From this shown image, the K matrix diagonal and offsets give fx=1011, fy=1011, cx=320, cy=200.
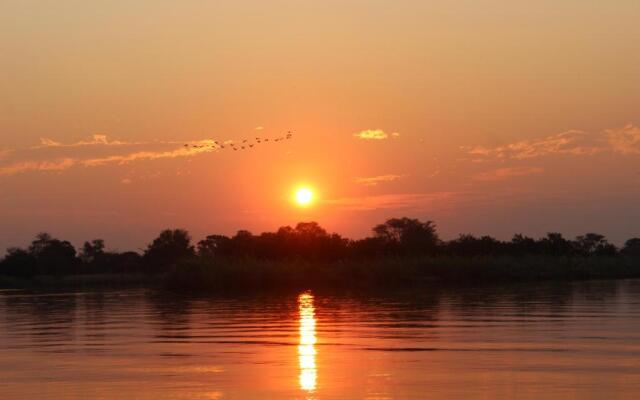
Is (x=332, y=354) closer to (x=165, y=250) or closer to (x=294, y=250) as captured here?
(x=294, y=250)

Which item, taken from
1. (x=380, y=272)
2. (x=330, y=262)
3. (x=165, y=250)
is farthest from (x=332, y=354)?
(x=165, y=250)

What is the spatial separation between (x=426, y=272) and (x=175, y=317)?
39.6 m

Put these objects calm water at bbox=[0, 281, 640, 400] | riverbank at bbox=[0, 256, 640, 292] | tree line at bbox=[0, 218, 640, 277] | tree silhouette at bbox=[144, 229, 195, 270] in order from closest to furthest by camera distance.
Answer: calm water at bbox=[0, 281, 640, 400] < riverbank at bbox=[0, 256, 640, 292] < tree line at bbox=[0, 218, 640, 277] < tree silhouette at bbox=[144, 229, 195, 270]

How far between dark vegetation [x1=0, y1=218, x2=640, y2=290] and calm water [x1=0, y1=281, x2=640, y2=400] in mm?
29379

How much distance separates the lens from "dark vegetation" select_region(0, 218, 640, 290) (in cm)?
6694

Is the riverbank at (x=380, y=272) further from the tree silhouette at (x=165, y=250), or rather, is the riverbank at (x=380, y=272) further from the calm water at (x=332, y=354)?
the tree silhouette at (x=165, y=250)

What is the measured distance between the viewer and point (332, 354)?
20.5 metres

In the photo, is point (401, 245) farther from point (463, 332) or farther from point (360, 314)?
point (463, 332)

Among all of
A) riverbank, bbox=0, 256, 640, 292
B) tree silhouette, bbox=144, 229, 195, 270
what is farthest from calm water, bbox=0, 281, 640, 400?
tree silhouette, bbox=144, 229, 195, 270

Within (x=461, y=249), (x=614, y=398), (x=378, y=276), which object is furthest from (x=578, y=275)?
(x=614, y=398)

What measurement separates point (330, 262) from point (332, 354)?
59.8 metres

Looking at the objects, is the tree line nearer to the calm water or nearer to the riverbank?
the riverbank

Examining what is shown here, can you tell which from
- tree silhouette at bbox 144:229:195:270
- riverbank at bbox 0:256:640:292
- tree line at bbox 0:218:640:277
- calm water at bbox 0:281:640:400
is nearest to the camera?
calm water at bbox 0:281:640:400

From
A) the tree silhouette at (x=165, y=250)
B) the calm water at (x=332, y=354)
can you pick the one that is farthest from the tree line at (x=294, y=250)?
the calm water at (x=332, y=354)
